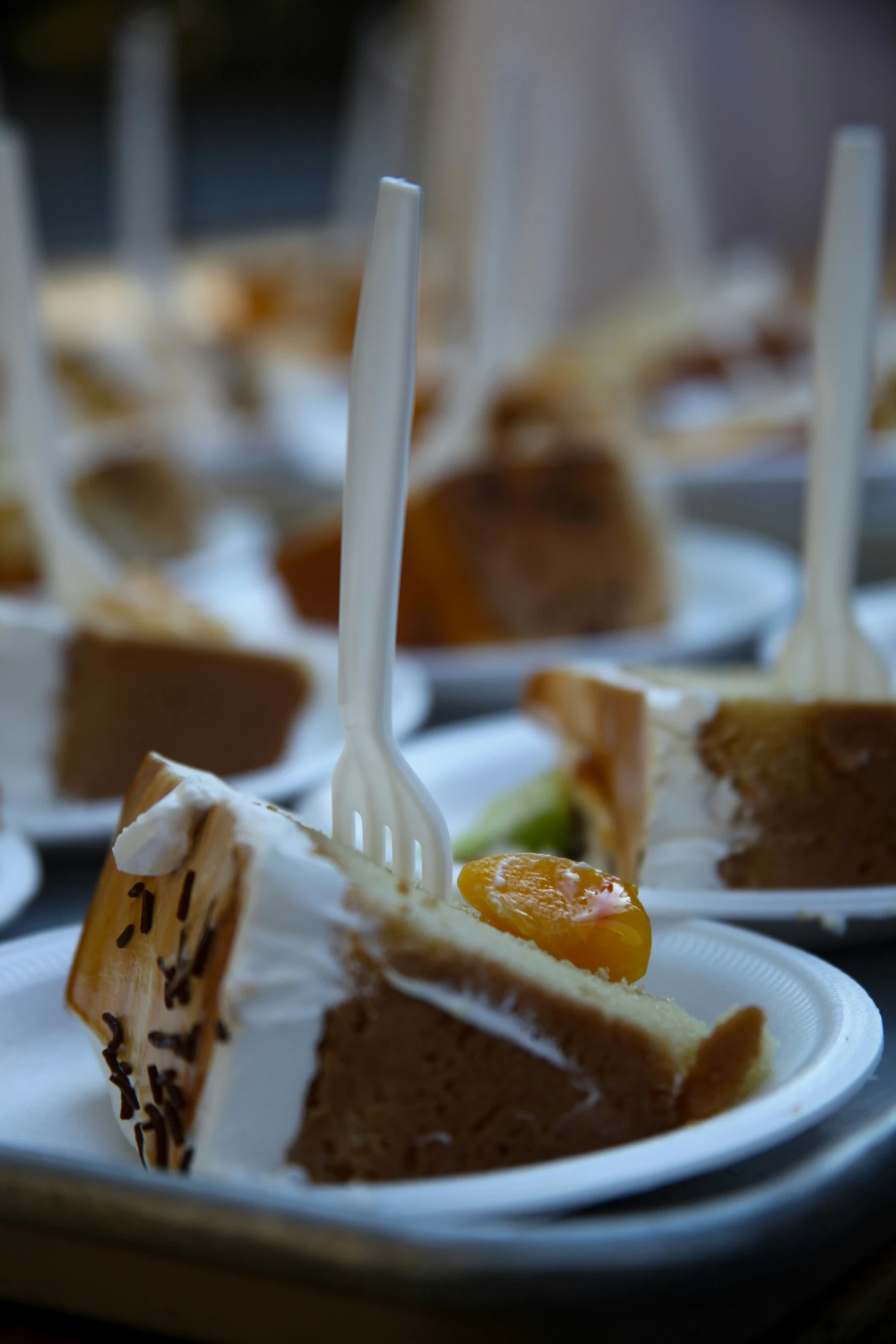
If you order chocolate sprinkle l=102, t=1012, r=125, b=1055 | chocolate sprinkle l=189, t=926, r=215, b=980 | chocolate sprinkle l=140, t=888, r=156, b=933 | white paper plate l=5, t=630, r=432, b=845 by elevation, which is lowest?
white paper plate l=5, t=630, r=432, b=845

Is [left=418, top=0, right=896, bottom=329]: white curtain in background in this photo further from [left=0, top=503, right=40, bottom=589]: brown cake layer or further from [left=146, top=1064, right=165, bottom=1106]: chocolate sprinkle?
[left=146, top=1064, right=165, bottom=1106]: chocolate sprinkle

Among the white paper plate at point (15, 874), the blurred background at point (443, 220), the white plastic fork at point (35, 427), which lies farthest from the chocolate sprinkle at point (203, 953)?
the blurred background at point (443, 220)

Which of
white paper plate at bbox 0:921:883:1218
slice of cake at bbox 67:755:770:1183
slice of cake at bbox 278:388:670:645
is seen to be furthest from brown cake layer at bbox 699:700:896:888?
slice of cake at bbox 278:388:670:645

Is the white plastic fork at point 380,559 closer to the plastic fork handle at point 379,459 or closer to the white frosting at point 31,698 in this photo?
the plastic fork handle at point 379,459

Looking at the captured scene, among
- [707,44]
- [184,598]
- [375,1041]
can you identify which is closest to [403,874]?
[375,1041]

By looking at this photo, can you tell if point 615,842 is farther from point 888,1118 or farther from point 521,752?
point 888,1118

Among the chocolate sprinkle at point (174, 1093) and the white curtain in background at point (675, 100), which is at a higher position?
the white curtain in background at point (675, 100)
